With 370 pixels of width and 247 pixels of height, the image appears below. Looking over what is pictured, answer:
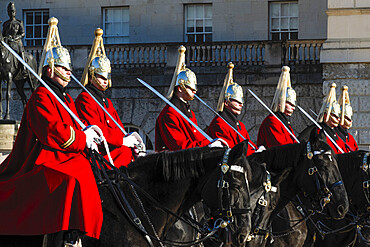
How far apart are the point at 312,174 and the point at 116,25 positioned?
15.0 metres

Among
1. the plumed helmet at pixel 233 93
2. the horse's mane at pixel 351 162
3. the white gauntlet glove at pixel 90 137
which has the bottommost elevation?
the horse's mane at pixel 351 162

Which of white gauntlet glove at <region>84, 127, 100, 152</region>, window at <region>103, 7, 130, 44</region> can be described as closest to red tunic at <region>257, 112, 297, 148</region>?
white gauntlet glove at <region>84, 127, 100, 152</region>

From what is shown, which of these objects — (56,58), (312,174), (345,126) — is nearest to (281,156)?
(312,174)

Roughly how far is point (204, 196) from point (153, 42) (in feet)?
51.8

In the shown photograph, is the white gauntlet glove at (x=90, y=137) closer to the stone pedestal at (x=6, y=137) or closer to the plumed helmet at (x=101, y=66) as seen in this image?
the plumed helmet at (x=101, y=66)

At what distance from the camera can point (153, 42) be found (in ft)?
72.3

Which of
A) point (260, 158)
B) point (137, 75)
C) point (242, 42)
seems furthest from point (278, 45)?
point (260, 158)

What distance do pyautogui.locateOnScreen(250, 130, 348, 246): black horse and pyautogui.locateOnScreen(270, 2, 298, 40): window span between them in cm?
1333

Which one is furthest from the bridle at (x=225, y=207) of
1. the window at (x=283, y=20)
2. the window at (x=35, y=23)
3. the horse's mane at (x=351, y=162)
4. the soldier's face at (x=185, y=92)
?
the window at (x=35, y=23)

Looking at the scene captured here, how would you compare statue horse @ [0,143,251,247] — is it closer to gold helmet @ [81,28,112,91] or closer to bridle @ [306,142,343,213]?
bridle @ [306,142,343,213]

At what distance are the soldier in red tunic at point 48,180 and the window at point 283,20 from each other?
15634mm

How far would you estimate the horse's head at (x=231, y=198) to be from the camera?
6.43 metres

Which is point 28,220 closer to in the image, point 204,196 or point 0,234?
point 0,234

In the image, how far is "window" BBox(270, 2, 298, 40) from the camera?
2173 cm
